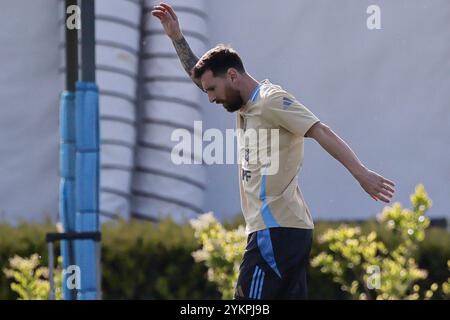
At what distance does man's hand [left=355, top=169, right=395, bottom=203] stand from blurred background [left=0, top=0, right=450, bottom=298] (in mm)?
5797

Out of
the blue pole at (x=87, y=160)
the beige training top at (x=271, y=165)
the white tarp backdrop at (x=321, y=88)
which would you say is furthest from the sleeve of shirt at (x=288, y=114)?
the white tarp backdrop at (x=321, y=88)

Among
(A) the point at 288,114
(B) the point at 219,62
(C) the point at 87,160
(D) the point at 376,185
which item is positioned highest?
(B) the point at 219,62

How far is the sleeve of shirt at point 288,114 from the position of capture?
5188 mm

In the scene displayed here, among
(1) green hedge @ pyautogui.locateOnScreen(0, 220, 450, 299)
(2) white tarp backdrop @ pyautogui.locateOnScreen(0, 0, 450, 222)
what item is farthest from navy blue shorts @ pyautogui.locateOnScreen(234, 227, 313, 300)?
(2) white tarp backdrop @ pyautogui.locateOnScreen(0, 0, 450, 222)

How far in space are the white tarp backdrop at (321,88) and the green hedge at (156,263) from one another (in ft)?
8.74

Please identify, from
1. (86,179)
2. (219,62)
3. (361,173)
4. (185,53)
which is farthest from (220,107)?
(361,173)

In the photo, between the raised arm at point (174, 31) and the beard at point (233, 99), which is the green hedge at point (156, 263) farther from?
the beard at point (233, 99)

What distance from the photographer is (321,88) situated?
11.3 m

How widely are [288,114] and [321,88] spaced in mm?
6137

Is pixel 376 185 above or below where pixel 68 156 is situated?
below

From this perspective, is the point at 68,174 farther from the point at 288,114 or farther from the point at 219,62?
the point at 288,114

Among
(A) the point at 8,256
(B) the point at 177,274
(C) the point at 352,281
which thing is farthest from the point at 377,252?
(A) the point at 8,256

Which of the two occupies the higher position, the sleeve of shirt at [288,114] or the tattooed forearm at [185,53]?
the tattooed forearm at [185,53]

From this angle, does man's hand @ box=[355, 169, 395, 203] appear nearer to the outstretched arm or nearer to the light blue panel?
the outstretched arm
